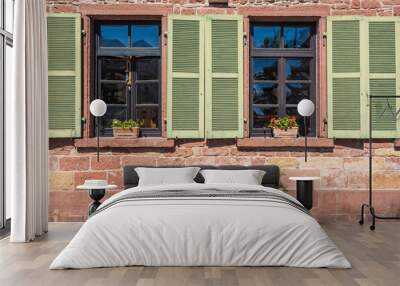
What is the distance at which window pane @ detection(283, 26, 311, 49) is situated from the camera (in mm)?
7309

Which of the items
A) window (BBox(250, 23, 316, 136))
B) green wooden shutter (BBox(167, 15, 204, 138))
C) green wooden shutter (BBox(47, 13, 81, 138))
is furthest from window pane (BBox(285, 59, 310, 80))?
green wooden shutter (BBox(47, 13, 81, 138))

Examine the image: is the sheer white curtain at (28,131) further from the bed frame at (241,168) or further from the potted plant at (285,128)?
the potted plant at (285,128)

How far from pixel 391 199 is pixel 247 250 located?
11.1 feet

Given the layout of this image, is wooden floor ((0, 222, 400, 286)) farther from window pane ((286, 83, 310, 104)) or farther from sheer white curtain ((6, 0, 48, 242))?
window pane ((286, 83, 310, 104))

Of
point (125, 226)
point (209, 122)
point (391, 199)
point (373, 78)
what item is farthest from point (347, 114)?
point (125, 226)

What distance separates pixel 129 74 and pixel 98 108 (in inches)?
32.1

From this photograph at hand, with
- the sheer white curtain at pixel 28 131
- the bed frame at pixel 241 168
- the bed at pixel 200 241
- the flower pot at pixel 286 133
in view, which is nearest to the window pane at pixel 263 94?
the flower pot at pixel 286 133

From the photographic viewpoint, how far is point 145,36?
23.9 feet

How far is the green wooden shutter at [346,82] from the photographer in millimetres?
6980

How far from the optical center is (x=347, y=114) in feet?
22.9

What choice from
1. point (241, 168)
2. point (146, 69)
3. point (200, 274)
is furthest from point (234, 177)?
point (200, 274)

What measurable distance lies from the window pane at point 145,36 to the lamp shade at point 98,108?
3.34 feet

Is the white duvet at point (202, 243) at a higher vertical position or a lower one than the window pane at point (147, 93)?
lower

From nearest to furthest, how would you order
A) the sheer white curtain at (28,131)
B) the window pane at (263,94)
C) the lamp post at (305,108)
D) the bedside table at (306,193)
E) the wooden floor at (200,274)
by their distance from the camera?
the wooden floor at (200,274)
the sheer white curtain at (28,131)
the bedside table at (306,193)
the lamp post at (305,108)
the window pane at (263,94)
